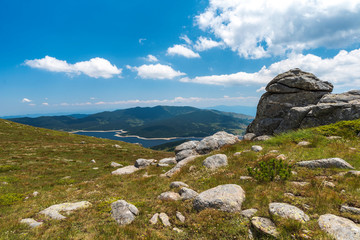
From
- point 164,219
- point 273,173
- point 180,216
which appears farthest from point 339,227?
point 164,219

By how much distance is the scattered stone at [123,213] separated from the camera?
25.2 feet

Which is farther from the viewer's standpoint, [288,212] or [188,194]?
[188,194]

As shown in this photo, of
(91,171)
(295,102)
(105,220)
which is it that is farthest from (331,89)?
(91,171)

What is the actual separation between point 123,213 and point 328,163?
1223 centimetres

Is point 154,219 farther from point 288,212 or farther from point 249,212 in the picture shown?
point 288,212

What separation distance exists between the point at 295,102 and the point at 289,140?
43.7 feet

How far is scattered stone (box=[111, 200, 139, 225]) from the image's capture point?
7.68 meters

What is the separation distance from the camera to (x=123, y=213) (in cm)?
806

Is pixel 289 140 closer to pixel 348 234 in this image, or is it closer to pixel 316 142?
pixel 316 142

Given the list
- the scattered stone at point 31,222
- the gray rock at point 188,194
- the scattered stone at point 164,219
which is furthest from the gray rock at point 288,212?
the scattered stone at point 31,222

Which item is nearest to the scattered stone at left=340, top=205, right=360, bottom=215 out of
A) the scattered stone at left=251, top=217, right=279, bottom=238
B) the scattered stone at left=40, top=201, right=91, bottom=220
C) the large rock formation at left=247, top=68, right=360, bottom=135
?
the scattered stone at left=251, top=217, right=279, bottom=238

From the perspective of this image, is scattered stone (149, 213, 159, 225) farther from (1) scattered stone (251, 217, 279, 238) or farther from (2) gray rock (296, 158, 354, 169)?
(2) gray rock (296, 158, 354, 169)

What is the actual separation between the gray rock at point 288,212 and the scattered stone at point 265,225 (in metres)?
0.46

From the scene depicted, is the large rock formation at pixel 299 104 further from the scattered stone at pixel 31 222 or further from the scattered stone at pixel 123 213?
the scattered stone at pixel 31 222
